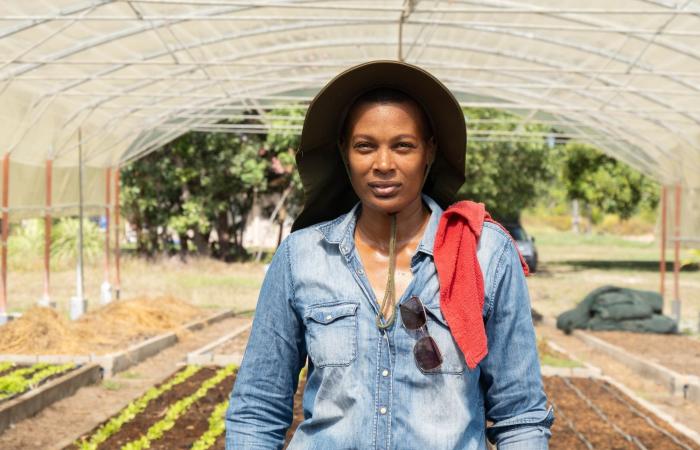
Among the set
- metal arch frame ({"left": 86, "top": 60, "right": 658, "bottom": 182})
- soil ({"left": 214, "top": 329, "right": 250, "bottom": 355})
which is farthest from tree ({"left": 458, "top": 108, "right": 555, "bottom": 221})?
soil ({"left": 214, "top": 329, "right": 250, "bottom": 355})

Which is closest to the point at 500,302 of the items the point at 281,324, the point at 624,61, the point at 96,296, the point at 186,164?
the point at 281,324

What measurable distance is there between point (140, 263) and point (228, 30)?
14.1 m

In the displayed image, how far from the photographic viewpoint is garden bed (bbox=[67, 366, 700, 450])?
6.80 metres

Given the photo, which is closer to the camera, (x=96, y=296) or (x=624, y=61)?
(x=624, y=61)

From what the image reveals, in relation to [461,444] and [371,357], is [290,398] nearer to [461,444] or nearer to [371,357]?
[371,357]

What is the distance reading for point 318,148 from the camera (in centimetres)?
216

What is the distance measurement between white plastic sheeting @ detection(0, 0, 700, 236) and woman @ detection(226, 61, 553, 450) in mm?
6052

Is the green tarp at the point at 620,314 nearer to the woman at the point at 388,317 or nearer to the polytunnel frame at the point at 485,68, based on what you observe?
the polytunnel frame at the point at 485,68

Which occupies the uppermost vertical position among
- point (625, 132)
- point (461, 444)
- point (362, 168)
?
point (625, 132)

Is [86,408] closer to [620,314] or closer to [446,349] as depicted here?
[446,349]

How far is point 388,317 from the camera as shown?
1.92 metres

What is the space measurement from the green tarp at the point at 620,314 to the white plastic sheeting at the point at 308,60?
Answer: 1235 millimetres

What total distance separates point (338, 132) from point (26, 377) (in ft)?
25.0

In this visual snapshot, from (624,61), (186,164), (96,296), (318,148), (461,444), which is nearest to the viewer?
(461,444)
